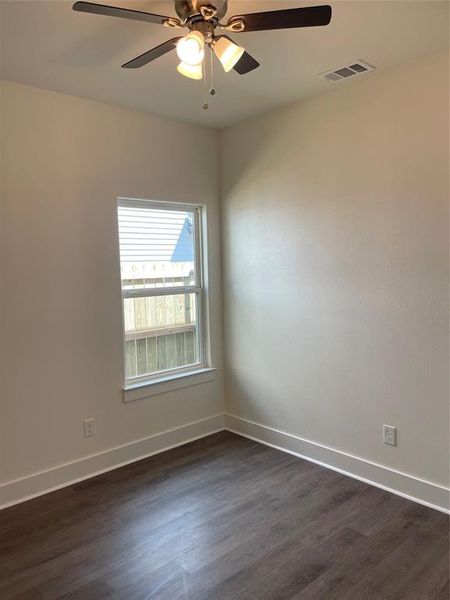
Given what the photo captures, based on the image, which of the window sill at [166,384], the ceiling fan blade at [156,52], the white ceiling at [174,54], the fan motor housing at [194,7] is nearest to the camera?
the fan motor housing at [194,7]

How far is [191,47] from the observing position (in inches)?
69.0

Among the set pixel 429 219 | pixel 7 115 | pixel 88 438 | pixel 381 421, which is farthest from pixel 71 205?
pixel 381 421

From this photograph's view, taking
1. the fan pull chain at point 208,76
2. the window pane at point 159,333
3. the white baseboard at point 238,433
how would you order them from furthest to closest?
the window pane at point 159,333
the white baseboard at point 238,433
the fan pull chain at point 208,76

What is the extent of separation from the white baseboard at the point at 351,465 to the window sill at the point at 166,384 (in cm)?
48

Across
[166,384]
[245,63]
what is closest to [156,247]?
[166,384]

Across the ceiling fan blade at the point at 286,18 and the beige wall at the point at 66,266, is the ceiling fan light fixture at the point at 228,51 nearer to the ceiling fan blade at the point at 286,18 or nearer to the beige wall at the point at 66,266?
the ceiling fan blade at the point at 286,18

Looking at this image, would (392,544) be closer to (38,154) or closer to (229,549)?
(229,549)

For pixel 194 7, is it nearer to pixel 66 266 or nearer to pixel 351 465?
pixel 66 266

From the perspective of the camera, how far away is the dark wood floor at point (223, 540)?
2020 millimetres

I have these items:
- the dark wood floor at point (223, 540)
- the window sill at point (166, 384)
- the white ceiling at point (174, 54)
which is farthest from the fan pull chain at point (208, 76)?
the dark wood floor at point (223, 540)

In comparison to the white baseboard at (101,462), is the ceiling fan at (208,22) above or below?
above

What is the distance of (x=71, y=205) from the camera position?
2.97 meters

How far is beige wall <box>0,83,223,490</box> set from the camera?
2742 millimetres

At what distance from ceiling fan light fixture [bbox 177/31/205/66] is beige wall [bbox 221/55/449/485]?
1440 millimetres
